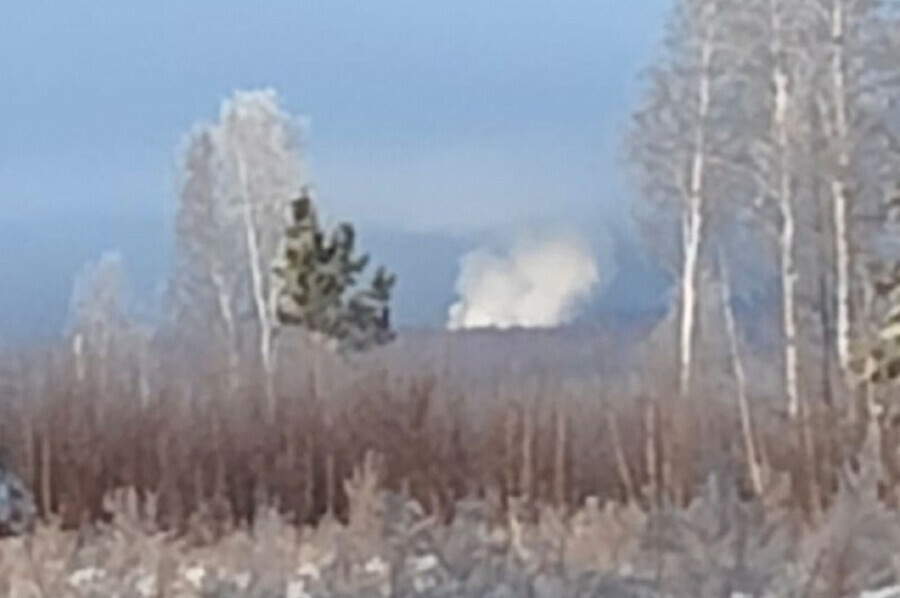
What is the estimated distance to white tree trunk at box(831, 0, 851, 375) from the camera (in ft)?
94.2

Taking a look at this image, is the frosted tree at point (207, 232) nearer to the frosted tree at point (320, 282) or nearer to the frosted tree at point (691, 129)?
the frosted tree at point (320, 282)

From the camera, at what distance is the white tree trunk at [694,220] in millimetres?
30781

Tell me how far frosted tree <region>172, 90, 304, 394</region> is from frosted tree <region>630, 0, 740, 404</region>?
16.4m

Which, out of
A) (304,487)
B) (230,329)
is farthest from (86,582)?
(230,329)

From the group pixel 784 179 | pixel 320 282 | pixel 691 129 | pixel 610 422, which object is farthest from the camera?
pixel 320 282

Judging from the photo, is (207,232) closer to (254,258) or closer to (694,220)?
(254,258)

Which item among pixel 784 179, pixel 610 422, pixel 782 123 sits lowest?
pixel 610 422

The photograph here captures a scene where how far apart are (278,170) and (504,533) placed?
35.1 metres

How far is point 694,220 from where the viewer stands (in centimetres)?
3161

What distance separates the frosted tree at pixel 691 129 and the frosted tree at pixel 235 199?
16438 mm

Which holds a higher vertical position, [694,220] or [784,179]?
[784,179]

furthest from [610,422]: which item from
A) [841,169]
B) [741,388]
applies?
[841,169]

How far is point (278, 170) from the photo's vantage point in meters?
48.1

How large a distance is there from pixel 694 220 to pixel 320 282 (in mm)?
14772
